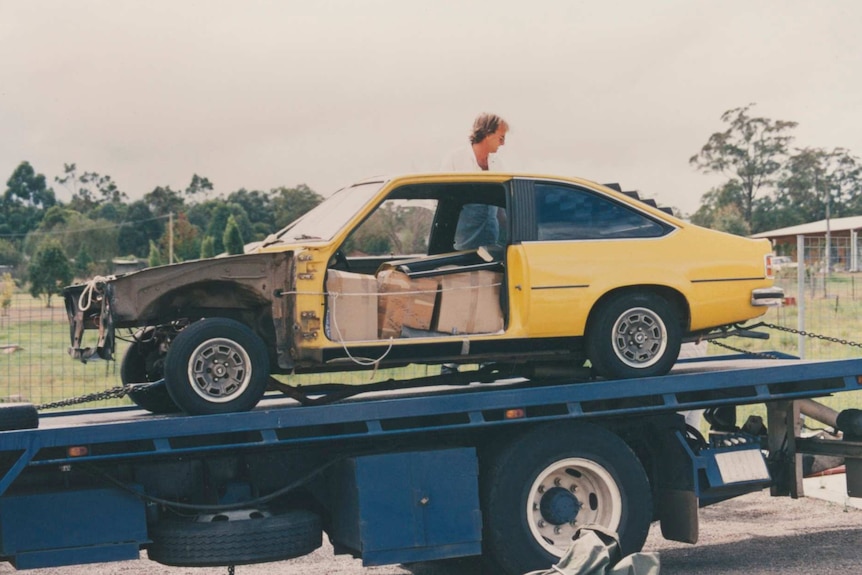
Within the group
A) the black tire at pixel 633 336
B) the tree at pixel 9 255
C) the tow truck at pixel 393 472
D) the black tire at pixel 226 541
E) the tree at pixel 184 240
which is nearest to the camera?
the tow truck at pixel 393 472

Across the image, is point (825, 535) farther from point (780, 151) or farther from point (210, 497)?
point (780, 151)

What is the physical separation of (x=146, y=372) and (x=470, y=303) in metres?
2.24

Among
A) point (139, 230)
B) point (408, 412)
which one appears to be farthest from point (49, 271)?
point (408, 412)

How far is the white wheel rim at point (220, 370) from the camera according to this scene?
7188mm

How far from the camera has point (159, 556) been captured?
24.2 ft

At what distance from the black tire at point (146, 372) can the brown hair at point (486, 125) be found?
2.79 meters

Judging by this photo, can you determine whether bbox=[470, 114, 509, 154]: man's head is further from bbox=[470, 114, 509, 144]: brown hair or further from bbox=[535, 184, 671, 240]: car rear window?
bbox=[535, 184, 671, 240]: car rear window

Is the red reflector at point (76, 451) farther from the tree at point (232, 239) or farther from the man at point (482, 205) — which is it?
the tree at point (232, 239)

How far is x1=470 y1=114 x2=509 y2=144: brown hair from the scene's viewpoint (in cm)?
909

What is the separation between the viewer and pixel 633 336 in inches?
323

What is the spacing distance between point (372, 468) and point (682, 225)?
271 centimetres

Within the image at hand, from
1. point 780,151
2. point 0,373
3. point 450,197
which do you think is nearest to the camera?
point 450,197

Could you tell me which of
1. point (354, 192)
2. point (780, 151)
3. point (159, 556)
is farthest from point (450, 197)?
point (780, 151)

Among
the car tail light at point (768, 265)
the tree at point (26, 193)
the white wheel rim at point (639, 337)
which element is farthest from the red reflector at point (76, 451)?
the tree at point (26, 193)
